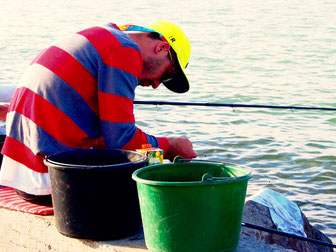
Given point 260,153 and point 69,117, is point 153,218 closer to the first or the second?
point 69,117

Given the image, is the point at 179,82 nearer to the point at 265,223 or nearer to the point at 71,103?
the point at 71,103

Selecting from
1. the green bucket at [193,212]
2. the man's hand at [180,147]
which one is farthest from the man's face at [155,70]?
the green bucket at [193,212]

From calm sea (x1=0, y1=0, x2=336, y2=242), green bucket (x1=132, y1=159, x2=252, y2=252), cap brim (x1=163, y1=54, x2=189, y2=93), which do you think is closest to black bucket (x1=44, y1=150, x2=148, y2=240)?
green bucket (x1=132, y1=159, x2=252, y2=252)

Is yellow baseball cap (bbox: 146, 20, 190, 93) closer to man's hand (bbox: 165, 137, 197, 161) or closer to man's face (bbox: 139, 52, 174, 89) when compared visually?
man's face (bbox: 139, 52, 174, 89)

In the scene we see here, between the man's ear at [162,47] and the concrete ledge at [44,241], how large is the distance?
3.62 feet

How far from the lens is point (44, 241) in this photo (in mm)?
2936

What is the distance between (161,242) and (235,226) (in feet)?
1.09

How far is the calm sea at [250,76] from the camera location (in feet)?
23.4

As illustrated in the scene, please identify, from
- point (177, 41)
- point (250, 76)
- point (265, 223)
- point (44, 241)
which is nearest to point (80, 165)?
point (44, 241)

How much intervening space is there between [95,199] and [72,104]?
56cm

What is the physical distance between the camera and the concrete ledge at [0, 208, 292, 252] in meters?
2.71

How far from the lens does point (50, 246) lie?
114 inches

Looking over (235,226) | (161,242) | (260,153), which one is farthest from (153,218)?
(260,153)

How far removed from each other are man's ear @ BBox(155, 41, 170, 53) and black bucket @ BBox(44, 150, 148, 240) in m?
0.76
